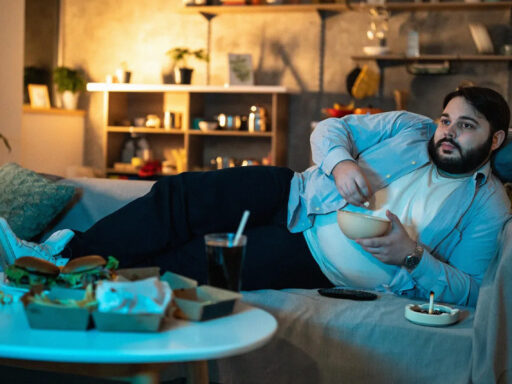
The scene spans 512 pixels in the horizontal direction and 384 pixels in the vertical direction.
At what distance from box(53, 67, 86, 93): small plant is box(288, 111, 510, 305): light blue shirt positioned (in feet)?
13.1

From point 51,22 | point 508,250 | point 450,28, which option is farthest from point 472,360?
point 51,22

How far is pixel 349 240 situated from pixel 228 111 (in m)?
3.88

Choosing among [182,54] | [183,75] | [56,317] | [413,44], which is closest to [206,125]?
[183,75]

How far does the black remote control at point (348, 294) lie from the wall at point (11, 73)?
10.2 ft

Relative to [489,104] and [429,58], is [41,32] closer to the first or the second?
[429,58]

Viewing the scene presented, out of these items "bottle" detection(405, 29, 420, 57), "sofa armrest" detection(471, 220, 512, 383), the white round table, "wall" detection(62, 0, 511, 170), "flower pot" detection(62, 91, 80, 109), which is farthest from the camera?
"flower pot" detection(62, 91, 80, 109)

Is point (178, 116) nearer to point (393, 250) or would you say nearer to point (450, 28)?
Answer: point (450, 28)

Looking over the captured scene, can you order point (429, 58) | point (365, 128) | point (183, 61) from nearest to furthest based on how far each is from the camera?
point (365, 128), point (429, 58), point (183, 61)

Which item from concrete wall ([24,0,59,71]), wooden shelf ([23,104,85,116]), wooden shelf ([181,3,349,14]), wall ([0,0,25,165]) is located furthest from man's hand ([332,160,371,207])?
concrete wall ([24,0,59,71])

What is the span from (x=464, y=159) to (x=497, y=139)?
14cm

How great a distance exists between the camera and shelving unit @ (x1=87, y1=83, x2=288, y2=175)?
545 cm

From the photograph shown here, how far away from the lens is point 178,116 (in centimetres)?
565

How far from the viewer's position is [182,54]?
18.3ft

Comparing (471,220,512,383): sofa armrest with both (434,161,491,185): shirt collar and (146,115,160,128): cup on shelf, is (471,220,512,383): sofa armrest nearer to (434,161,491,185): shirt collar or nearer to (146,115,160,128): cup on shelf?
(434,161,491,185): shirt collar
